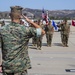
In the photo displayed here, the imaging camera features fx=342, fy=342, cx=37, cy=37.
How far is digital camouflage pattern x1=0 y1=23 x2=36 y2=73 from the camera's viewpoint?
499 cm

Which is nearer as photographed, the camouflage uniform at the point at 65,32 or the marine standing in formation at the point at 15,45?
the marine standing in formation at the point at 15,45

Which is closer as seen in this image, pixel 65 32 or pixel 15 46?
pixel 15 46

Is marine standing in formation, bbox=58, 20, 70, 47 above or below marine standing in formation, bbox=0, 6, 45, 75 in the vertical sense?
below

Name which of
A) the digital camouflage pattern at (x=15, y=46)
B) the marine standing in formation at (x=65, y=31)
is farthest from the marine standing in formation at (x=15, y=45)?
the marine standing in formation at (x=65, y=31)

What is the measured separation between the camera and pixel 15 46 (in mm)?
5004

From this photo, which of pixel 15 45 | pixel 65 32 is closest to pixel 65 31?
pixel 65 32

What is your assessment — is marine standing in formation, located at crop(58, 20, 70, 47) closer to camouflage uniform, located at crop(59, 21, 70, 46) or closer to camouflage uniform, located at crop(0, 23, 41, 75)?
camouflage uniform, located at crop(59, 21, 70, 46)

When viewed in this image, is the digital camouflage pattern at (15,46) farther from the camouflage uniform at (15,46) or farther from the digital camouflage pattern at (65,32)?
the digital camouflage pattern at (65,32)

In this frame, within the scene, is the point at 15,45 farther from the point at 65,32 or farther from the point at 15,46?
the point at 65,32

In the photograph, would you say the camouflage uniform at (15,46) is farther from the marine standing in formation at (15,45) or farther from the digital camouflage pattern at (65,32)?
the digital camouflage pattern at (65,32)

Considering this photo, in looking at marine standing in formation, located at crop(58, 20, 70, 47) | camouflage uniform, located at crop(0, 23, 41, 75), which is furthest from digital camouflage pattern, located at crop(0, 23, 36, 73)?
Result: marine standing in formation, located at crop(58, 20, 70, 47)

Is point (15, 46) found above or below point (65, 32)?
above

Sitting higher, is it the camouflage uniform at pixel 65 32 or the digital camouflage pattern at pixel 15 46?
the digital camouflage pattern at pixel 15 46

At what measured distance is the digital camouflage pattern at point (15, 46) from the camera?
16.4 ft
